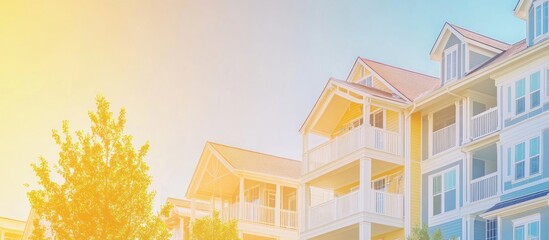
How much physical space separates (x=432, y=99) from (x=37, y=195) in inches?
748

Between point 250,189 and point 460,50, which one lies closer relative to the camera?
point 460,50

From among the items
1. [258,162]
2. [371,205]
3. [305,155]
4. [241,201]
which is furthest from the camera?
[258,162]

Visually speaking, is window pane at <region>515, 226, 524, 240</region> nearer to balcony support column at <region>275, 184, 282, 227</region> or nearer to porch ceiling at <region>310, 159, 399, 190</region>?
porch ceiling at <region>310, 159, 399, 190</region>

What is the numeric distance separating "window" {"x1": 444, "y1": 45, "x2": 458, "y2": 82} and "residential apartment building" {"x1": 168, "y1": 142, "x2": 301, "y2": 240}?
48.7ft

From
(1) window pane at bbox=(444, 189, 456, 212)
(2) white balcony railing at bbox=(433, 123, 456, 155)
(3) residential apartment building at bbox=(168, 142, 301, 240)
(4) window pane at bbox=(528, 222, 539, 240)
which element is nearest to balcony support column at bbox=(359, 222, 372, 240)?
(1) window pane at bbox=(444, 189, 456, 212)

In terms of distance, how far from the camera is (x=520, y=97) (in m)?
38.0

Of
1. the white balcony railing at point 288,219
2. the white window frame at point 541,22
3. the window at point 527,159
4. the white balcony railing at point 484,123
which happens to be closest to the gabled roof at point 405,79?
the white balcony railing at point 484,123

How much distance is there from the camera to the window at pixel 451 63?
44031 mm

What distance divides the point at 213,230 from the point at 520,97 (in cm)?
1263

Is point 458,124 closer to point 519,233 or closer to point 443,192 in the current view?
point 443,192

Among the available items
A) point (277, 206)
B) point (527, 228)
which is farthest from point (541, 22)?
point (277, 206)

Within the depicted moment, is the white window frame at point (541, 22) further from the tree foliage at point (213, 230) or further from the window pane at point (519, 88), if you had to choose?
the tree foliage at point (213, 230)

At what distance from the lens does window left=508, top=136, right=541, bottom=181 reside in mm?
36375

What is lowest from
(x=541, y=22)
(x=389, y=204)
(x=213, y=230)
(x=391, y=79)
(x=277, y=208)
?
(x=213, y=230)
